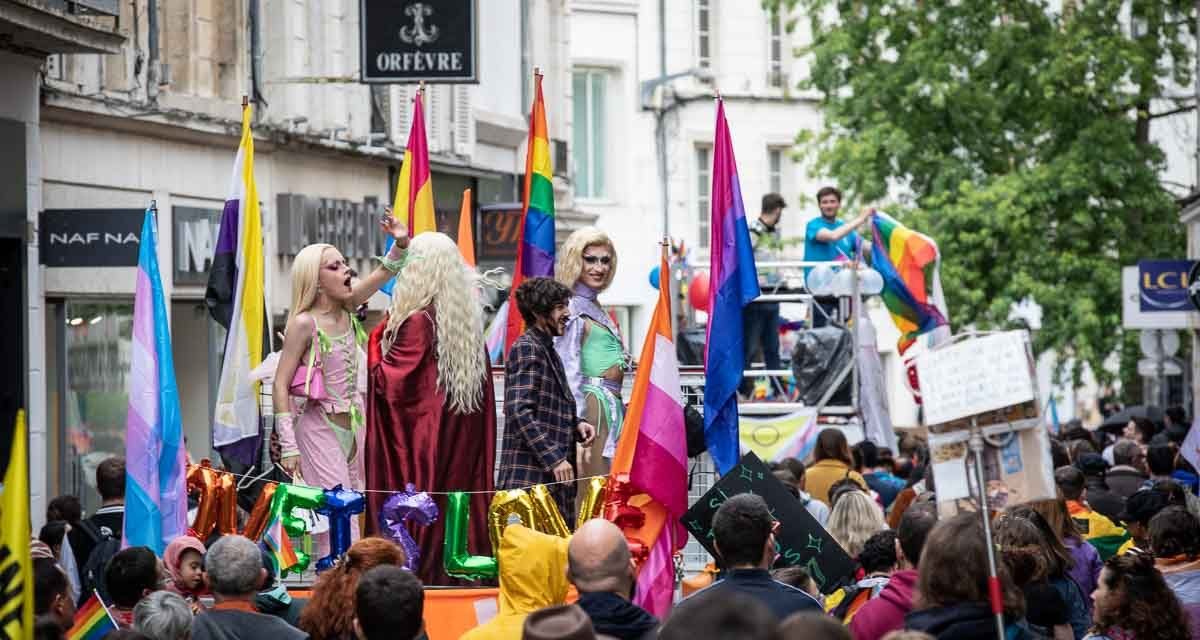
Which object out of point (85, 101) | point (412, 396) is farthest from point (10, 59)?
point (412, 396)

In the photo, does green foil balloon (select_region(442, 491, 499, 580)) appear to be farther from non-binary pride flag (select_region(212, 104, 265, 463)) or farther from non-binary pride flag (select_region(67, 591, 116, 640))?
non-binary pride flag (select_region(67, 591, 116, 640))

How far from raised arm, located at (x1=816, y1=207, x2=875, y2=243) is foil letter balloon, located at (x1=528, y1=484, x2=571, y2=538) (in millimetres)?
9575

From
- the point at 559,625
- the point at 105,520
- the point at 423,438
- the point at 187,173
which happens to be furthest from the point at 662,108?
the point at 559,625

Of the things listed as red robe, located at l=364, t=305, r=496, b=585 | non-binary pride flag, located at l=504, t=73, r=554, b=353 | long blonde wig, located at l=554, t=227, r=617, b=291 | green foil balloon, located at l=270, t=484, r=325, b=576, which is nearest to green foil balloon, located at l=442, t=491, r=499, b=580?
red robe, located at l=364, t=305, r=496, b=585

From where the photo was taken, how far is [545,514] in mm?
9305

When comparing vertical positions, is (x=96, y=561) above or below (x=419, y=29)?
below

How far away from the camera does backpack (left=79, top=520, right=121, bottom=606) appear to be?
991 centimetres

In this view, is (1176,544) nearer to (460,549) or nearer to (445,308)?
(460,549)

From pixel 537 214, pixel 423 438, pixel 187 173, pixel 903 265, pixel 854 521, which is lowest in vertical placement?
pixel 854 521

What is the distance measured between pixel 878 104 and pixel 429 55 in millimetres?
13112

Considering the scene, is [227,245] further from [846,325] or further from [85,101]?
[846,325]

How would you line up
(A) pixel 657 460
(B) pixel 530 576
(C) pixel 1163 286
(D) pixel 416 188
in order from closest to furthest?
(B) pixel 530 576
(A) pixel 657 460
(D) pixel 416 188
(C) pixel 1163 286

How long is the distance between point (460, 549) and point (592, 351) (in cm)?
143

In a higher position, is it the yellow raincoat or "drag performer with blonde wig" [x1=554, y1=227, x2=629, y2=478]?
"drag performer with blonde wig" [x1=554, y1=227, x2=629, y2=478]
